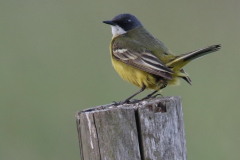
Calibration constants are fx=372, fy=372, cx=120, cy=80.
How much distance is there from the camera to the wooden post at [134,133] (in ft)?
10.6

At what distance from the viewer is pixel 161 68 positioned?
4.93m

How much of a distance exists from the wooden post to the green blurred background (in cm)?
395

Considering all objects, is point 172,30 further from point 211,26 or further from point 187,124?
point 187,124

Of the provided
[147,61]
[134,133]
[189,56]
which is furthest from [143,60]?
[134,133]

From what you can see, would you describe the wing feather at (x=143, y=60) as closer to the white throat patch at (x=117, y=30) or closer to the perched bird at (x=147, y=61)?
the perched bird at (x=147, y=61)

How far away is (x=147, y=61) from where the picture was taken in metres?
5.22

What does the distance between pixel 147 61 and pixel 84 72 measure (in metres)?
3.88

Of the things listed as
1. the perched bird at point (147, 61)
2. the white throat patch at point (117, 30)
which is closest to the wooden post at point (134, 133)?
the perched bird at point (147, 61)

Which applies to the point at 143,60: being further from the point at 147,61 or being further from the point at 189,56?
the point at 189,56

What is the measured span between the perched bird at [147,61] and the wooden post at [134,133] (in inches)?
58.6

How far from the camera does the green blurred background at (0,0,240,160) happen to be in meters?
7.36

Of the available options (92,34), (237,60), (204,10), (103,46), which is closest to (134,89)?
Result: (103,46)

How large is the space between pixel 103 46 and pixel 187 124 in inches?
121

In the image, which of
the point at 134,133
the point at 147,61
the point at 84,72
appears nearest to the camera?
the point at 134,133
